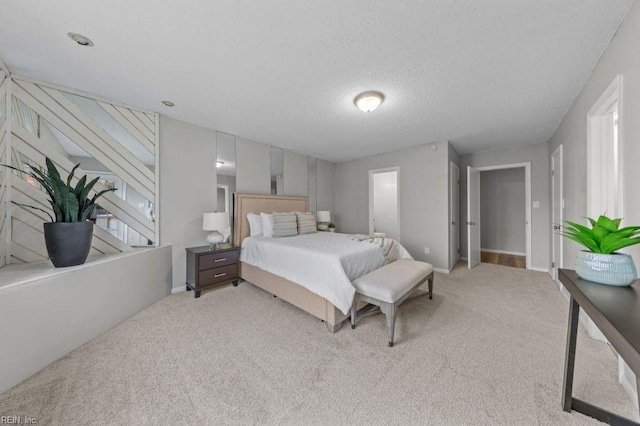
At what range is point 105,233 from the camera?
2.51 meters

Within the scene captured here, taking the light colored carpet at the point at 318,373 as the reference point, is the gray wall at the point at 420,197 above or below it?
above

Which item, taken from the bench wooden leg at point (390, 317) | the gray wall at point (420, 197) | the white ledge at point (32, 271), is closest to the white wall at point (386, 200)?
the gray wall at point (420, 197)

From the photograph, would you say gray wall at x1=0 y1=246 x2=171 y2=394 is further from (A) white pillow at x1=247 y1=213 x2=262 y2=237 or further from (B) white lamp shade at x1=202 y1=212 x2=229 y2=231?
(A) white pillow at x1=247 y1=213 x2=262 y2=237

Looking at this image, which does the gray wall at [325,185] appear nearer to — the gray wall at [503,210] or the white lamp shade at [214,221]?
the white lamp shade at [214,221]

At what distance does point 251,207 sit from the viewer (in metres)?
3.79

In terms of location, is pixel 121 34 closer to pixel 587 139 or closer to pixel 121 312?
pixel 121 312

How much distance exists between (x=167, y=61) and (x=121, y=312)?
242 centimetres

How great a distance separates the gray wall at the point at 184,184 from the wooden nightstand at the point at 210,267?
0.68 feet

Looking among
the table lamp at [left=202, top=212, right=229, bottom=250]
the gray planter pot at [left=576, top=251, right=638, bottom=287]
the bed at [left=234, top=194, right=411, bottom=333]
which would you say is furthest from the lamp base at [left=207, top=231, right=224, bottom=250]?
the gray planter pot at [left=576, top=251, right=638, bottom=287]

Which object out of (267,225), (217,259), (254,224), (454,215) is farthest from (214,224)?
(454,215)

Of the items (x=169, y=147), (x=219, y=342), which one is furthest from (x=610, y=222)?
(x=169, y=147)

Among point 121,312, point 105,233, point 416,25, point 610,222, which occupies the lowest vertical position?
point 121,312

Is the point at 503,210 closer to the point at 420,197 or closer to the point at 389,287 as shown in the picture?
the point at 420,197

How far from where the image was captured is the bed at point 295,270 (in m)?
2.10
